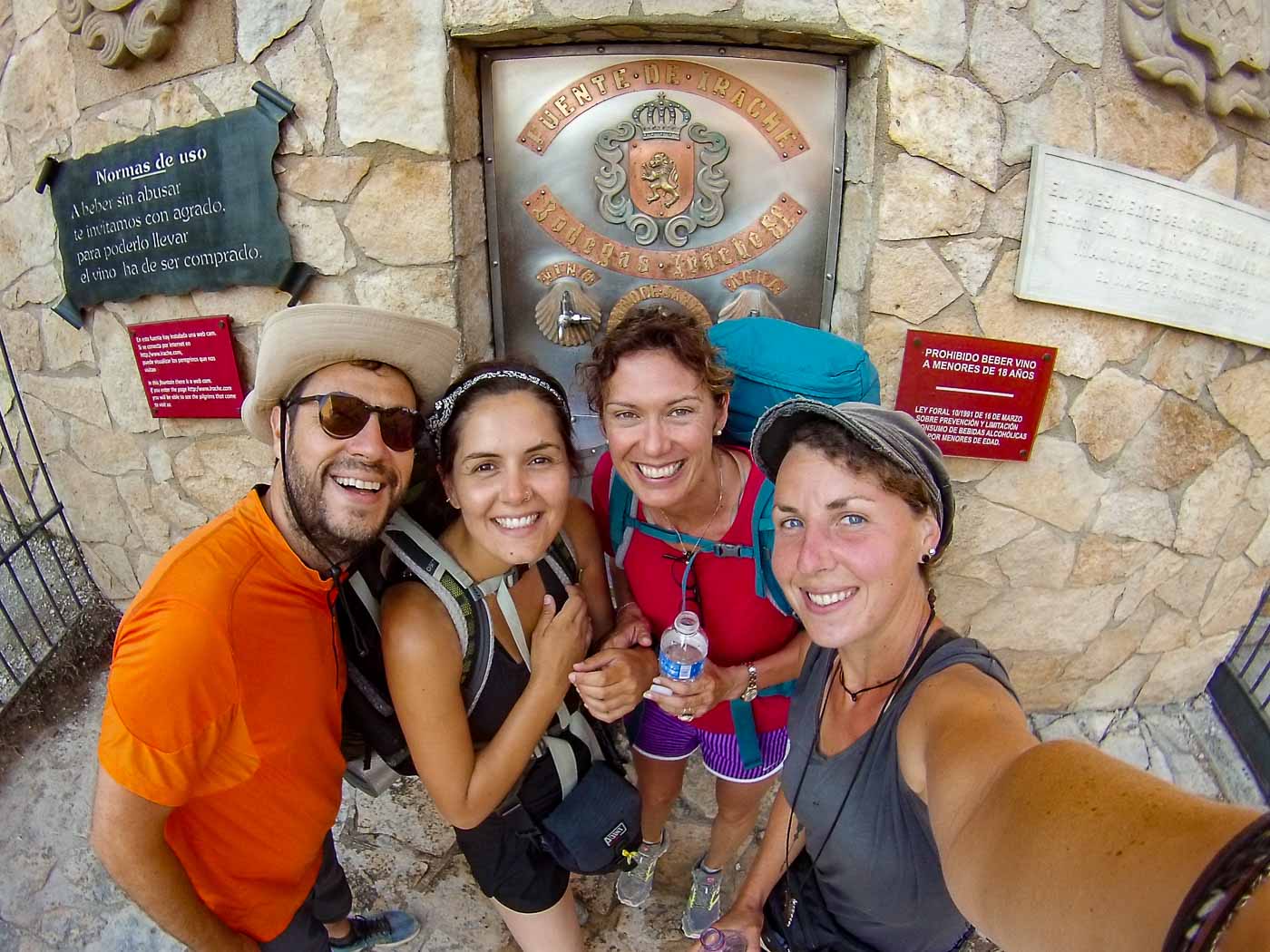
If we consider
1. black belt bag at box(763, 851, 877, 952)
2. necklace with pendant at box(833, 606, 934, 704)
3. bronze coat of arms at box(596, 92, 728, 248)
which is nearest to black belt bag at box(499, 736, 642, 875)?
black belt bag at box(763, 851, 877, 952)

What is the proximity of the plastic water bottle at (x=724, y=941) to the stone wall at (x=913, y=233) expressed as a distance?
1.83 m

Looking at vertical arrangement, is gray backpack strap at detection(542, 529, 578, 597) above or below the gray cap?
below

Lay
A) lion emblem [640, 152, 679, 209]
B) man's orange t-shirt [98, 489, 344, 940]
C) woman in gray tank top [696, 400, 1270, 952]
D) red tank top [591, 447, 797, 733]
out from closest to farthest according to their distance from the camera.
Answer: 1. woman in gray tank top [696, 400, 1270, 952]
2. man's orange t-shirt [98, 489, 344, 940]
3. red tank top [591, 447, 797, 733]
4. lion emblem [640, 152, 679, 209]

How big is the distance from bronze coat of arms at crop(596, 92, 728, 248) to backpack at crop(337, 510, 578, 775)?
1.52 m

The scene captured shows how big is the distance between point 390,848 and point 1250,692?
4.10 meters

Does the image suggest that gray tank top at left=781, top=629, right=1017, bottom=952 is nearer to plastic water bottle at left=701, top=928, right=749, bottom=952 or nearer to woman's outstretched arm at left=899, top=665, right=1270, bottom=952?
woman's outstretched arm at left=899, top=665, right=1270, bottom=952

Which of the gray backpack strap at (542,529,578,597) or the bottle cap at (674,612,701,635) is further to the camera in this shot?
the gray backpack strap at (542,529,578,597)

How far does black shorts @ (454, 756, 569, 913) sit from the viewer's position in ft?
5.88

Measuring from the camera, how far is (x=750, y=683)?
1826 mm

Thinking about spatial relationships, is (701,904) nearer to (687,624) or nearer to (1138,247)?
(687,624)

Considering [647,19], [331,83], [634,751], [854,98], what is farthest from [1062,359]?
[331,83]

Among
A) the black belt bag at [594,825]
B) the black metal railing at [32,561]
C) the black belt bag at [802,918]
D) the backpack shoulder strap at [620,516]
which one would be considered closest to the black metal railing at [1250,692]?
the black belt bag at [802,918]

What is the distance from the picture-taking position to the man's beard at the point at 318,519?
1.42 meters

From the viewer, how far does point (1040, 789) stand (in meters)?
0.83
